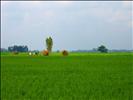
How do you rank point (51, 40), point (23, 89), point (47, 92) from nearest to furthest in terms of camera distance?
point (47, 92), point (23, 89), point (51, 40)

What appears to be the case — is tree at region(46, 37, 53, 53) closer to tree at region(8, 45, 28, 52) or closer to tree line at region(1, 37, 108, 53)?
tree line at region(1, 37, 108, 53)

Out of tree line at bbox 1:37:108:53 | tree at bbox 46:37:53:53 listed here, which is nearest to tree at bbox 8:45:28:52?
tree line at bbox 1:37:108:53

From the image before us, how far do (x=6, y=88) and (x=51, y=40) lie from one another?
384 ft

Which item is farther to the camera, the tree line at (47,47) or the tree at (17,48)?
the tree at (17,48)

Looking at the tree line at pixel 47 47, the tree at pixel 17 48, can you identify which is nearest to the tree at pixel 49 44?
the tree line at pixel 47 47

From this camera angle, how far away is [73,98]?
11680mm

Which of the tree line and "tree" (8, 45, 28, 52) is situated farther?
"tree" (8, 45, 28, 52)

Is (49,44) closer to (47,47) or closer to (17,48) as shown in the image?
(47,47)

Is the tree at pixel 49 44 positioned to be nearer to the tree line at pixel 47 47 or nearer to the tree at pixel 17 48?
the tree line at pixel 47 47

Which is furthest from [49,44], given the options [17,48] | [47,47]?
[17,48]

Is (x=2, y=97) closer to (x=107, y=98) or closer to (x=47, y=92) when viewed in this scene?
(x=47, y=92)

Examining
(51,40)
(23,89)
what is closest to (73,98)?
(23,89)

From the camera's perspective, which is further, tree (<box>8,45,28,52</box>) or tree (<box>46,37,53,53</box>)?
tree (<box>8,45,28,52</box>)

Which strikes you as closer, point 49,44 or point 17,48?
point 49,44
